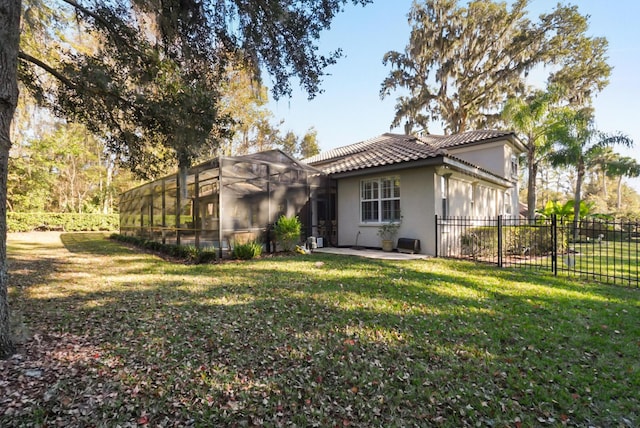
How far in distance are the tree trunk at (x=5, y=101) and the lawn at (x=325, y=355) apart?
0.34m

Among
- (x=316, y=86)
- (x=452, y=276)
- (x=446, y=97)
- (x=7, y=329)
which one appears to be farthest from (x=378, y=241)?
(x=446, y=97)

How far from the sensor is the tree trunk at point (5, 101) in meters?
3.04

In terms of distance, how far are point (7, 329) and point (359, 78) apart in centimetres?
1094

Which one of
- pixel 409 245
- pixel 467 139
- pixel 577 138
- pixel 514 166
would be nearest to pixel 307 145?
pixel 467 139

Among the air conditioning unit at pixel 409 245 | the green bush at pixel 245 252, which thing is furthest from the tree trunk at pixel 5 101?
the air conditioning unit at pixel 409 245

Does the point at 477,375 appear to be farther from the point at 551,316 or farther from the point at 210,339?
the point at 210,339

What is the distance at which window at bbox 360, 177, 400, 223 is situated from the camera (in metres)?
11.1

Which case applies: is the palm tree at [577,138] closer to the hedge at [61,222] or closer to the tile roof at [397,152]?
the tile roof at [397,152]

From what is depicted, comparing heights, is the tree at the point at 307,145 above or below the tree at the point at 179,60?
above

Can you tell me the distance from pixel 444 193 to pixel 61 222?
28469mm

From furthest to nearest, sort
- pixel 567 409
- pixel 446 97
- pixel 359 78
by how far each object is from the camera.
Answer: pixel 446 97 → pixel 359 78 → pixel 567 409

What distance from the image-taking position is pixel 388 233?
1103 cm

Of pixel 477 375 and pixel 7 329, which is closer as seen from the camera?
pixel 477 375

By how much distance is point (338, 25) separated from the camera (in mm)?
5656
